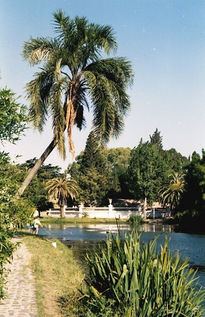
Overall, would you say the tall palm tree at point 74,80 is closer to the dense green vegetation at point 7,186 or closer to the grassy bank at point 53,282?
the grassy bank at point 53,282

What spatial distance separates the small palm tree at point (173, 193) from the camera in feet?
200

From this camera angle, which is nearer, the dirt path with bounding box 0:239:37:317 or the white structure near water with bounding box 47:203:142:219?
the dirt path with bounding box 0:239:37:317

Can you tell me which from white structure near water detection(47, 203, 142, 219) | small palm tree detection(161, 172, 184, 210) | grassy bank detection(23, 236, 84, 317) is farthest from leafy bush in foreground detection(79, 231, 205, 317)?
white structure near water detection(47, 203, 142, 219)

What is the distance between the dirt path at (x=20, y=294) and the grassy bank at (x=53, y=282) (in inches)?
6.6

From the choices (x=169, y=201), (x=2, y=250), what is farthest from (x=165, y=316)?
(x=169, y=201)

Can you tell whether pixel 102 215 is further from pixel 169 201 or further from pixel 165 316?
pixel 165 316

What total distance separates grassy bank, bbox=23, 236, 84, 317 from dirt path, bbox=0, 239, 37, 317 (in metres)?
0.17

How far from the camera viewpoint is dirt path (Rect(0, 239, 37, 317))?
28.2 ft

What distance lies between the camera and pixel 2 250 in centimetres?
612

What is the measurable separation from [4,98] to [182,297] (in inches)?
184

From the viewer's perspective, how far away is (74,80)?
1858cm

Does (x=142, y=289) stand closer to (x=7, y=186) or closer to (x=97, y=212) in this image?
(x=7, y=186)

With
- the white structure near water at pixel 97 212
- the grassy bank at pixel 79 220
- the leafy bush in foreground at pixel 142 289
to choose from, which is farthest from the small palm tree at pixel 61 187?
the leafy bush in foreground at pixel 142 289

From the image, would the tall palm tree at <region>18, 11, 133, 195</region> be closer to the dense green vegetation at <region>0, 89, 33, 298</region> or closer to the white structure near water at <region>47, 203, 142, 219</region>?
the dense green vegetation at <region>0, 89, 33, 298</region>
